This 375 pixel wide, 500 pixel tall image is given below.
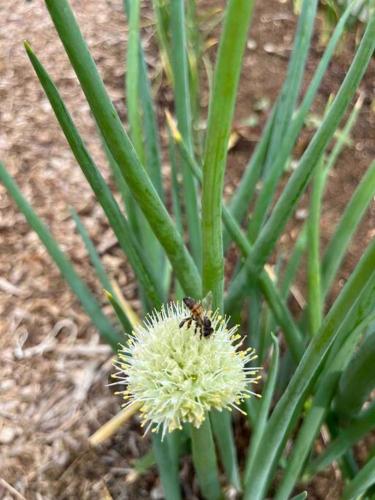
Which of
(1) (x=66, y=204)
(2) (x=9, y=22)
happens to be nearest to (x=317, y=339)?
(1) (x=66, y=204)

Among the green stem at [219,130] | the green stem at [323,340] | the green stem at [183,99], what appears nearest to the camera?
the green stem at [219,130]

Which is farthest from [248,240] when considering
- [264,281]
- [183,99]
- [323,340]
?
[323,340]

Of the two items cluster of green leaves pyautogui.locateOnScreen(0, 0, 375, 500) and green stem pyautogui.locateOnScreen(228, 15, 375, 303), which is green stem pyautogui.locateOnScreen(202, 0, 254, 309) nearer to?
cluster of green leaves pyautogui.locateOnScreen(0, 0, 375, 500)

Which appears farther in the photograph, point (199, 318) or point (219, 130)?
point (199, 318)

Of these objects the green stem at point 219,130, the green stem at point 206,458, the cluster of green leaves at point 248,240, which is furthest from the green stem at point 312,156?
the green stem at point 206,458

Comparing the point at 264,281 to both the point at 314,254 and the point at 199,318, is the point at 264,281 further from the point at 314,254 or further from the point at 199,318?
the point at 199,318

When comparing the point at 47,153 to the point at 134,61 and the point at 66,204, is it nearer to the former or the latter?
the point at 66,204

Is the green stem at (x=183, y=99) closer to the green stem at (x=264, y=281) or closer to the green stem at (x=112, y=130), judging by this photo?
the green stem at (x=264, y=281)

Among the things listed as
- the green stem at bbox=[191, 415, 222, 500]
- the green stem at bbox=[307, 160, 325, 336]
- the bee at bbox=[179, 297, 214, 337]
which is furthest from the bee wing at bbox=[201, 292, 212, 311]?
the green stem at bbox=[307, 160, 325, 336]

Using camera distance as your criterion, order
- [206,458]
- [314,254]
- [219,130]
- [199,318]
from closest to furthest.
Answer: [219,130] → [199,318] → [206,458] → [314,254]
